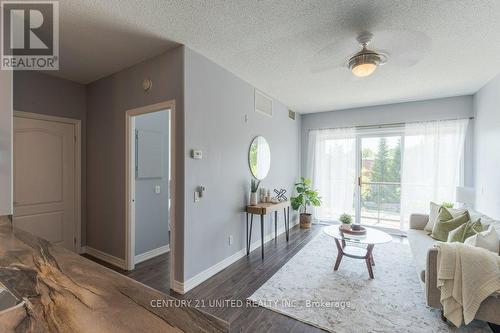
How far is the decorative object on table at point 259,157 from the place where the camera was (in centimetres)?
365

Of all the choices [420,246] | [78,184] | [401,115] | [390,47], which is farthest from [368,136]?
[78,184]

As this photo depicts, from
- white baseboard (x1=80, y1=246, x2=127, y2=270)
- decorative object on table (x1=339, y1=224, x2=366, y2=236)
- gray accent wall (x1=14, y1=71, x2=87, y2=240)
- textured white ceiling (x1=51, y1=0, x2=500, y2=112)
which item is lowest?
white baseboard (x1=80, y1=246, x2=127, y2=270)

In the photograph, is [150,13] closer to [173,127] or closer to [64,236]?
[173,127]

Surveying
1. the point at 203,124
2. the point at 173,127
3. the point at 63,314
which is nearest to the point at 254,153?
the point at 203,124

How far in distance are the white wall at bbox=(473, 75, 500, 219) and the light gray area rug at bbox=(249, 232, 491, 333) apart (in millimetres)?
1359

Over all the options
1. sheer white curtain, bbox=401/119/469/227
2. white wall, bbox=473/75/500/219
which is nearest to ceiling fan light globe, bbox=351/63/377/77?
white wall, bbox=473/75/500/219

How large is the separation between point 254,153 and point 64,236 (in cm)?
304

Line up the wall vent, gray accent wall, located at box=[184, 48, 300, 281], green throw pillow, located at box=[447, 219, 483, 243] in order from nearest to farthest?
1. green throw pillow, located at box=[447, 219, 483, 243]
2. gray accent wall, located at box=[184, 48, 300, 281]
3. the wall vent

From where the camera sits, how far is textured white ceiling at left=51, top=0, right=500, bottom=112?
184 cm

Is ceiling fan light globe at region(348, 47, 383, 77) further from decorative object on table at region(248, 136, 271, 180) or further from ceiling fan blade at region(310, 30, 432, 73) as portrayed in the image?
decorative object on table at region(248, 136, 271, 180)

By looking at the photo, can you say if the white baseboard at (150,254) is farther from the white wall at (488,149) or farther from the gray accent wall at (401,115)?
the white wall at (488,149)

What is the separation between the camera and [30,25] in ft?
6.90

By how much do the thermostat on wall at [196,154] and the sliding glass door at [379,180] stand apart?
3.74 meters

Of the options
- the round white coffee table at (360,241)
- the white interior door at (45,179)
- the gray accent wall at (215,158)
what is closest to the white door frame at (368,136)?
the round white coffee table at (360,241)
